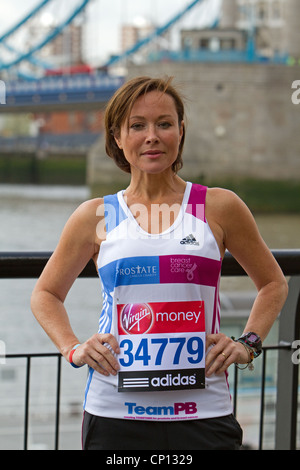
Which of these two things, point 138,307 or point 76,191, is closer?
point 138,307

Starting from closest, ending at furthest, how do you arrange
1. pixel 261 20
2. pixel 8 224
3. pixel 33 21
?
1. pixel 8 224
2. pixel 33 21
3. pixel 261 20

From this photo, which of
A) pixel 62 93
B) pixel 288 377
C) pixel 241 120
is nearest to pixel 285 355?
pixel 288 377

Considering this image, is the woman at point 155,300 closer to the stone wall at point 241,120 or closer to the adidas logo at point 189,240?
the adidas logo at point 189,240

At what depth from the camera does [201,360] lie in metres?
1.03

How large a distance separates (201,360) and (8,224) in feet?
61.2

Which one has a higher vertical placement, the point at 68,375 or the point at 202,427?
the point at 202,427

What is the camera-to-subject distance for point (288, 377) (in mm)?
1632

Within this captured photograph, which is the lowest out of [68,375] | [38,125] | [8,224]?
[68,375]

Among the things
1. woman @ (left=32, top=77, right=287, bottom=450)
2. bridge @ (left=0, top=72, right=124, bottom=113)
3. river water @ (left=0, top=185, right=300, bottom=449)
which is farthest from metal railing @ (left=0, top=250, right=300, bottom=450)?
bridge @ (left=0, top=72, right=124, bottom=113)

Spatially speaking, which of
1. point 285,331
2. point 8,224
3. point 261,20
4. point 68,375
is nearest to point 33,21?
point 261,20

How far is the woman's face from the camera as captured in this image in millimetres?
1066

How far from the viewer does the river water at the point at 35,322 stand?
863 centimetres

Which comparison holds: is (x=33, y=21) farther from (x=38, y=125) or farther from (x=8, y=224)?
(x=8, y=224)
